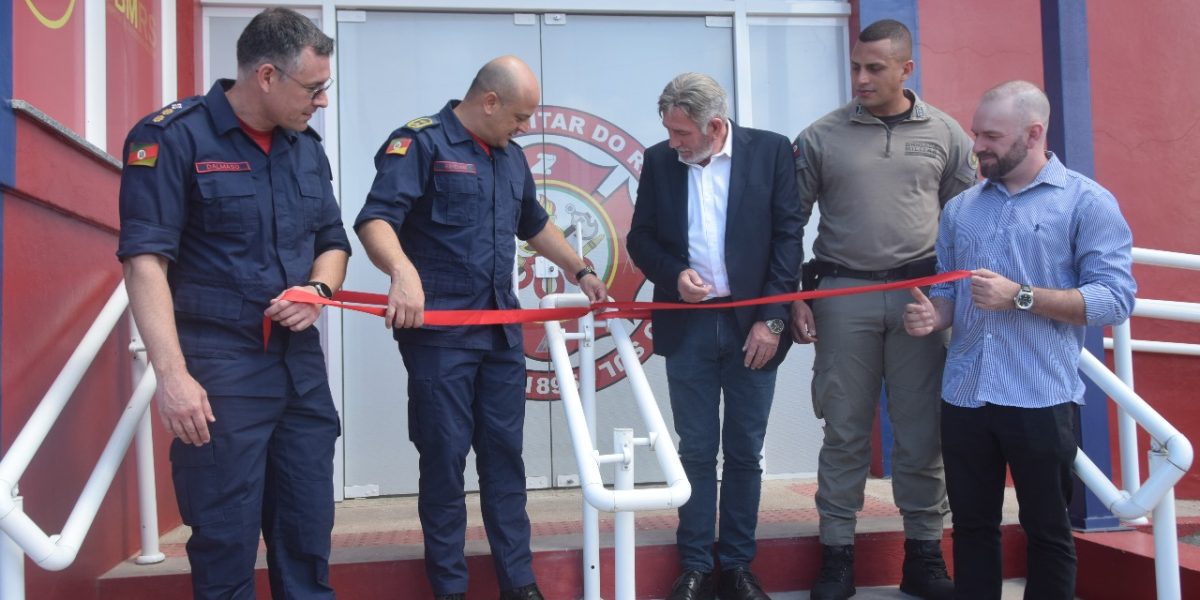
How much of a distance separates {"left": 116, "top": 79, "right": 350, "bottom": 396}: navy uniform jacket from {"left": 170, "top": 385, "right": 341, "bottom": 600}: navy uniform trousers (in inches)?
2.6

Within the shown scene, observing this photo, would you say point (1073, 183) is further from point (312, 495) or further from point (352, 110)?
point (352, 110)

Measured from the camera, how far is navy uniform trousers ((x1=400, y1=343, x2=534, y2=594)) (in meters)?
3.06

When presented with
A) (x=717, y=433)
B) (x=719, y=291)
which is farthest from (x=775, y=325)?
(x=717, y=433)

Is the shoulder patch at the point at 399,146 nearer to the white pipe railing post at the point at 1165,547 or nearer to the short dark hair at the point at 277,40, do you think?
the short dark hair at the point at 277,40

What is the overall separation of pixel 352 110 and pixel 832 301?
2502 mm

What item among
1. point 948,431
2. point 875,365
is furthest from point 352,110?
point 948,431

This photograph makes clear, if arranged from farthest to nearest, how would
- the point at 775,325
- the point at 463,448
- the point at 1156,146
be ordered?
the point at 1156,146, the point at 775,325, the point at 463,448

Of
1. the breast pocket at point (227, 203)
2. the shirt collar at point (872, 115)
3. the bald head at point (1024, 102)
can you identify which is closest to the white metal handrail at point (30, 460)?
the breast pocket at point (227, 203)

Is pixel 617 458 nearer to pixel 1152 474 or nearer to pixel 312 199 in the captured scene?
pixel 312 199

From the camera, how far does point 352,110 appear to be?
4.81 meters

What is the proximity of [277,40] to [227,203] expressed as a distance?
0.42 meters

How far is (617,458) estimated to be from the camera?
272 centimetres

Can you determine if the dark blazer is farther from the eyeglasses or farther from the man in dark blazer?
the eyeglasses

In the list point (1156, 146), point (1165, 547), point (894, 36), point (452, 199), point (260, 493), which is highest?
point (894, 36)
